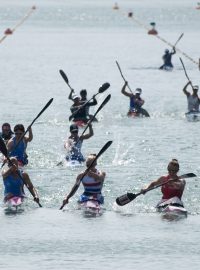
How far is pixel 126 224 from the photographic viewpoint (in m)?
32.3

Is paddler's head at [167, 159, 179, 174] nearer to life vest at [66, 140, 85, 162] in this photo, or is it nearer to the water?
the water

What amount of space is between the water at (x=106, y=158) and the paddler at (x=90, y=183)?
0.61m

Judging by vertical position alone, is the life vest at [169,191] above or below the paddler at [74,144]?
below

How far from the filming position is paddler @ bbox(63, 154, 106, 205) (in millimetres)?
32750

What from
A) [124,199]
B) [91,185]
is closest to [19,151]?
[91,185]

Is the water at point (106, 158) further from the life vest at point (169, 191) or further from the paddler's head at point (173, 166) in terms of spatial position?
the paddler's head at point (173, 166)

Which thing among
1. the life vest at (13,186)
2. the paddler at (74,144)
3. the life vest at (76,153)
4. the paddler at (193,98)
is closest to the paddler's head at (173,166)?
the life vest at (13,186)

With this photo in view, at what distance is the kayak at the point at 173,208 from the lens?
32688 millimetres

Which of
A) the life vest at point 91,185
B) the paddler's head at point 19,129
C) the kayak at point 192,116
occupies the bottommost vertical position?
the life vest at point 91,185

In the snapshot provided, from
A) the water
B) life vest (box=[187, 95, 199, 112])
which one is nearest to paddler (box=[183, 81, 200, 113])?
life vest (box=[187, 95, 199, 112])

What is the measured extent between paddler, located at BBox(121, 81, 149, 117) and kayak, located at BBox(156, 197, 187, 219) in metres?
20.2

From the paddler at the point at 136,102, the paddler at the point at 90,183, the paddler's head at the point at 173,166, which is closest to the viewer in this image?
the paddler's head at the point at 173,166

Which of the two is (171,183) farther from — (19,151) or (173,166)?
(19,151)

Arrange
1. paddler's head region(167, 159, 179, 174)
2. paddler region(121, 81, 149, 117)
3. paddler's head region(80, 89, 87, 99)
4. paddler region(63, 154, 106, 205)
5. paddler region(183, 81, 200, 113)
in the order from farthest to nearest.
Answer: paddler region(121, 81, 149, 117)
paddler region(183, 81, 200, 113)
paddler's head region(80, 89, 87, 99)
paddler region(63, 154, 106, 205)
paddler's head region(167, 159, 179, 174)
